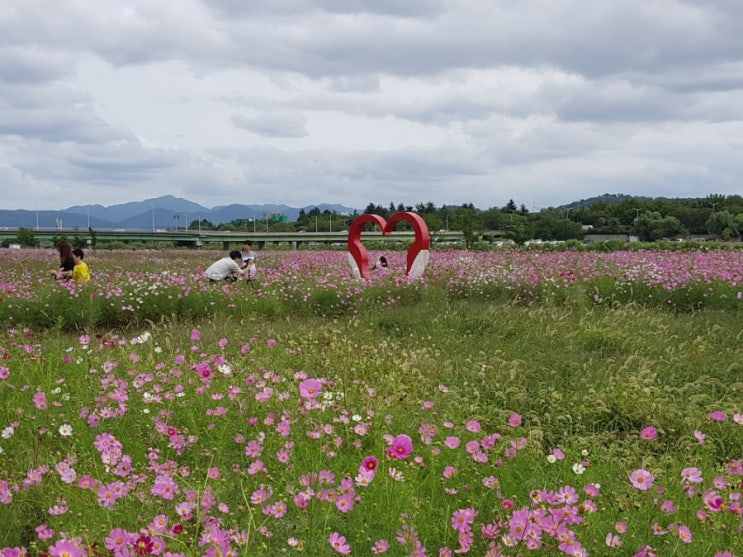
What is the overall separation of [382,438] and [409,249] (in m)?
9.99

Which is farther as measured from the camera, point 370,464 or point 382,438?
point 382,438

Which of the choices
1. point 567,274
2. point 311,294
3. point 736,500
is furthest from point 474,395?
point 567,274

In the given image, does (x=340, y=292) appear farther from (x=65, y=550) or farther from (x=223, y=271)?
(x=65, y=550)

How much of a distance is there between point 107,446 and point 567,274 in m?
9.99

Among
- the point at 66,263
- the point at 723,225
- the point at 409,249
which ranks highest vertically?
the point at 723,225

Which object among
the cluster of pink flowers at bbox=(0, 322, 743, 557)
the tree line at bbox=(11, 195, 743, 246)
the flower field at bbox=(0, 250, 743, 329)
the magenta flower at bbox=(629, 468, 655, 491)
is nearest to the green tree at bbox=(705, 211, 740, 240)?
the tree line at bbox=(11, 195, 743, 246)

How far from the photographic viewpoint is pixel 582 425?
450 centimetres

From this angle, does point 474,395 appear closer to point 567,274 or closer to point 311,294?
point 311,294

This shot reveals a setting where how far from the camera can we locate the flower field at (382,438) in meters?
2.44

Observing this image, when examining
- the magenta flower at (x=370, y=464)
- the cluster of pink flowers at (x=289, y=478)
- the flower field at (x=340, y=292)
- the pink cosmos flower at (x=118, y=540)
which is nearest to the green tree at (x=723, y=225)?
the flower field at (x=340, y=292)

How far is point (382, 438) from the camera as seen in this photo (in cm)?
371

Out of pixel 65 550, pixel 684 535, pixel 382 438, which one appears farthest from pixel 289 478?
pixel 684 535

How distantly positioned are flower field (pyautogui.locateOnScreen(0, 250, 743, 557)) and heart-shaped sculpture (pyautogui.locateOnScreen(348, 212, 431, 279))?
393 cm

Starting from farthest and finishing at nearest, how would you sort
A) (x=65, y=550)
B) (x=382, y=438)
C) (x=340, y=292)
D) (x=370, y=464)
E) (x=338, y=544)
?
1. (x=340, y=292)
2. (x=382, y=438)
3. (x=370, y=464)
4. (x=338, y=544)
5. (x=65, y=550)
